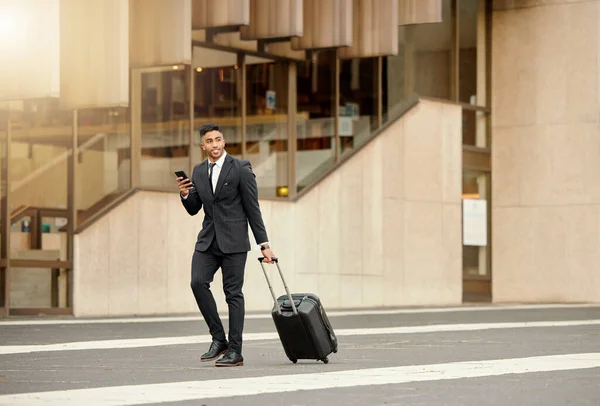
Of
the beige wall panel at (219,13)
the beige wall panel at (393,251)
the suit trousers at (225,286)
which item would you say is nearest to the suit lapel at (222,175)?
the suit trousers at (225,286)

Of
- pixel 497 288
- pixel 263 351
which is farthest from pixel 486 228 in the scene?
pixel 263 351

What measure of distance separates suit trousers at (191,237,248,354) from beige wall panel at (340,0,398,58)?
1350cm

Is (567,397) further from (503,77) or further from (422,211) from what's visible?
(503,77)

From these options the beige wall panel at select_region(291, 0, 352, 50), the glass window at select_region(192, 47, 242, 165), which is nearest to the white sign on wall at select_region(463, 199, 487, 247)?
the beige wall panel at select_region(291, 0, 352, 50)

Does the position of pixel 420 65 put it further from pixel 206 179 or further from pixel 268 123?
pixel 206 179

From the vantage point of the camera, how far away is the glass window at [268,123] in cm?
2336

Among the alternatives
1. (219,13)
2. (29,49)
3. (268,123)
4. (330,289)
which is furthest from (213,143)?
(330,289)

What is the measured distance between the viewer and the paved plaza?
8.33m

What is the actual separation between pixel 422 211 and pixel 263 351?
14.1 m

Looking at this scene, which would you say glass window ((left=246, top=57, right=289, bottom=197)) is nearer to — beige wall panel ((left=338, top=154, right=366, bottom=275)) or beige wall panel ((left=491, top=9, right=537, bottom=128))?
beige wall panel ((left=338, top=154, right=366, bottom=275))

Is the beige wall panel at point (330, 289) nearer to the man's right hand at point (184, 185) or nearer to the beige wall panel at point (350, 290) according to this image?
the beige wall panel at point (350, 290)

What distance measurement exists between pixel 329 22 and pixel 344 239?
420 cm

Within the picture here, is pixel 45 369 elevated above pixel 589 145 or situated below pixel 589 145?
below

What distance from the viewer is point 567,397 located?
832cm
